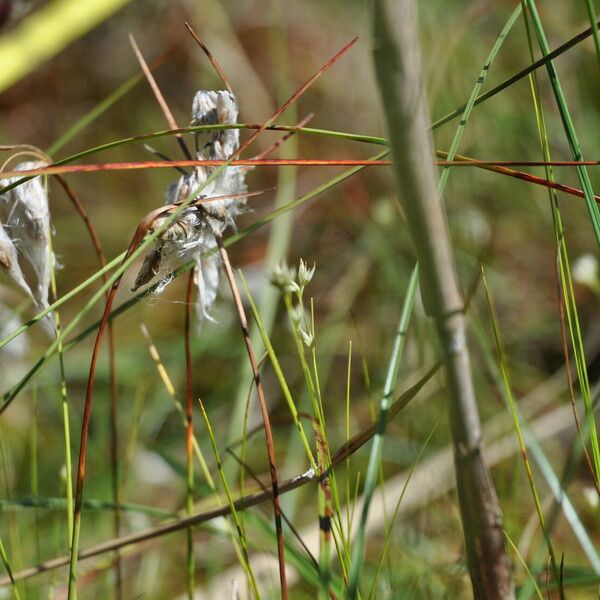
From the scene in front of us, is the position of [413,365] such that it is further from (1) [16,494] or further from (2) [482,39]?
(2) [482,39]

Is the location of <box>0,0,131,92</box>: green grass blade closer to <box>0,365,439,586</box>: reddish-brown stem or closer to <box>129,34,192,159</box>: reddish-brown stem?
<box>129,34,192,159</box>: reddish-brown stem

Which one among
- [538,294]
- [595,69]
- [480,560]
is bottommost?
[480,560]

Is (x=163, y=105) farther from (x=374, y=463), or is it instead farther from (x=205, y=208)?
(x=374, y=463)

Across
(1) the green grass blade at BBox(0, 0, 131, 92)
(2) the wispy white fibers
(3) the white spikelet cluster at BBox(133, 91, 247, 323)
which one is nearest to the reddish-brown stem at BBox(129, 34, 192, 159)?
(3) the white spikelet cluster at BBox(133, 91, 247, 323)

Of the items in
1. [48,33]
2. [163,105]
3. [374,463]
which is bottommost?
[374,463]

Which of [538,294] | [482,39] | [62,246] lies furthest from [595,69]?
[62,246]

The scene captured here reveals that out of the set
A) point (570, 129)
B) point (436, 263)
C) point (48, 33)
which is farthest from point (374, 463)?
point (48, 33)
